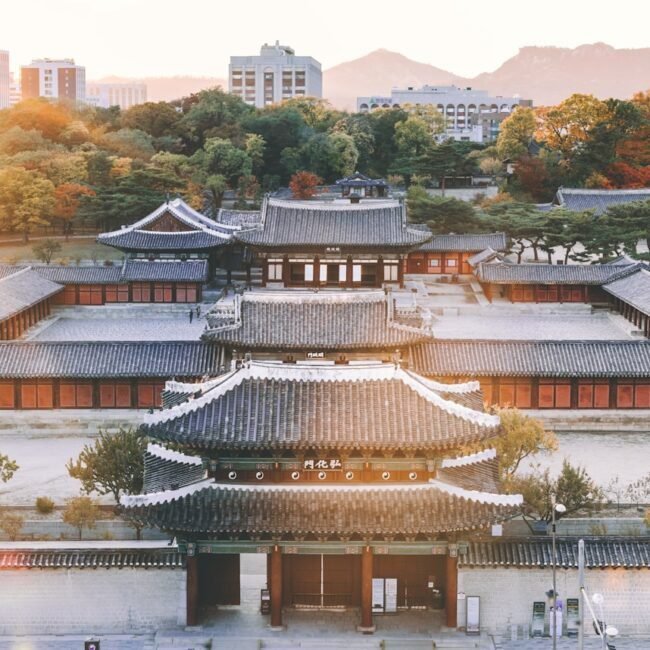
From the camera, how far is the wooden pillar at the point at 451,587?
76.8 ft

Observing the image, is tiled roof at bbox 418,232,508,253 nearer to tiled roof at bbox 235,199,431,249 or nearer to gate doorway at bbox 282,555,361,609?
tiled roof at bbox 235,199,431,249

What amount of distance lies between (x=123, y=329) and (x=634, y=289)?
94.2ft

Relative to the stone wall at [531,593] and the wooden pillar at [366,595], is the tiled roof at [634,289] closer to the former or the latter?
the stone wall at [531,593]

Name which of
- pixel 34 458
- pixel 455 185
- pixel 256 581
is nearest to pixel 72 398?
pixel 34 458

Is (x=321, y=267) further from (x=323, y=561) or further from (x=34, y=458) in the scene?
(x=323, y=561)

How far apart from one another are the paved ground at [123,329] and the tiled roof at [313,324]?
15.9 m

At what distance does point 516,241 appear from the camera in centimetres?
7619

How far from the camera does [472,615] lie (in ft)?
78.3

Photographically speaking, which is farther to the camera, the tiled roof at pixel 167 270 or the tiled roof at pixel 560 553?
the tiled roof at pixel 167 270

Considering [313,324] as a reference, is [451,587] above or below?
below

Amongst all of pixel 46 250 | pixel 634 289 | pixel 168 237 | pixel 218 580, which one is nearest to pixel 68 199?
pixel 46 250

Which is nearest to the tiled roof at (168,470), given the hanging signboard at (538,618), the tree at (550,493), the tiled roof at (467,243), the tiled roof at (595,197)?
the hanging signboard at (538,618)

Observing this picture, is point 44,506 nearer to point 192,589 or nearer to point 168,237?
point 192,589

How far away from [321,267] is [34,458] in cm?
2628
